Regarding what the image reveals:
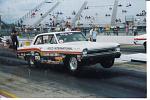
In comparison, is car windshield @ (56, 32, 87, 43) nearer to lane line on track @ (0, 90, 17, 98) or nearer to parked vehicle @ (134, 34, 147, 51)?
lane line on track @ (0, 90, 17, 98)

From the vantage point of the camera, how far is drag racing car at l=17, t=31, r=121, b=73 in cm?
880

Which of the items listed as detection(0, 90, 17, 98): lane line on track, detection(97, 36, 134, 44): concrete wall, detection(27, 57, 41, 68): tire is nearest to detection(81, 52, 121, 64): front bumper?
detection(0, 90, 17, 98): lane line on track

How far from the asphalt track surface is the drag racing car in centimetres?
37

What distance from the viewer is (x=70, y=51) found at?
29.9 ft

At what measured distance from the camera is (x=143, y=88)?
705 cm

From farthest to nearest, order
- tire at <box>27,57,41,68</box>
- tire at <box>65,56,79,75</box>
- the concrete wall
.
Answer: the concrete wall → tire at <box>27,57,41,68</box> → tire at <box>65,56,79,75</box>

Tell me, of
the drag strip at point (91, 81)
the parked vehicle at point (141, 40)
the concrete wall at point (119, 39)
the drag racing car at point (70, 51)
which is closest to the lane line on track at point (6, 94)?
the drag strip at point (91, 81)

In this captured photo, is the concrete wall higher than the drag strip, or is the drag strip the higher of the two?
the concrete wall

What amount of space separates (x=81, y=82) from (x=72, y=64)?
1.36m

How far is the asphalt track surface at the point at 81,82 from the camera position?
6824 millimetres

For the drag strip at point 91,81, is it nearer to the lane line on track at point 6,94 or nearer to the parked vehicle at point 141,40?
the lane line on track at point 6,94

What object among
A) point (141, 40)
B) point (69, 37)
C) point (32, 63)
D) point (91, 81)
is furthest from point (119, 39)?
point (91, 81)

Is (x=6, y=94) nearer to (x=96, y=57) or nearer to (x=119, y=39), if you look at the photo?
(x=96, y=57)

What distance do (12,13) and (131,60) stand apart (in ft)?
17.1
